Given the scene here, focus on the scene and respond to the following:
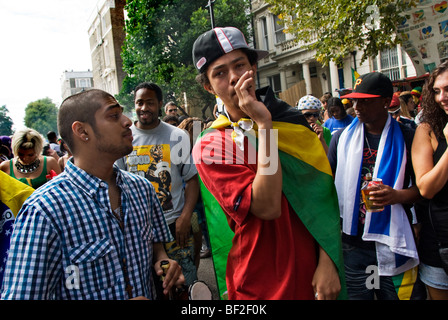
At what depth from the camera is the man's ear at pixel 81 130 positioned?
6.06 ft

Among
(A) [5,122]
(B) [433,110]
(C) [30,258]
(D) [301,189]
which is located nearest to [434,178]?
(B) [433,110]

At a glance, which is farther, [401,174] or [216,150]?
[401,174]

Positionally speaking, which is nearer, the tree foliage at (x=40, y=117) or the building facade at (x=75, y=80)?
the tree foliage at (x=40, y=117)

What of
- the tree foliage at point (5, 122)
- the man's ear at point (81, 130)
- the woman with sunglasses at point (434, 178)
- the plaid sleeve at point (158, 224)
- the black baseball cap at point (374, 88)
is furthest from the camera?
the tree foliage at point (5, 122)

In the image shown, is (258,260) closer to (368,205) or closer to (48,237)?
(48,237)

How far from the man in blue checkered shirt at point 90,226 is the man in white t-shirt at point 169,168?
4.40 feet

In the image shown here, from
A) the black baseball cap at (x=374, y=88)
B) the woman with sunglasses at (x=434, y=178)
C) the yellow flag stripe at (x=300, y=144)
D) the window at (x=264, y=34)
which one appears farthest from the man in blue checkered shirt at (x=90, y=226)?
the window at (x=264, y=34)

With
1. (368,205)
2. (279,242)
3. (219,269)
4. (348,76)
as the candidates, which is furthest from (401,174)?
(348,76)

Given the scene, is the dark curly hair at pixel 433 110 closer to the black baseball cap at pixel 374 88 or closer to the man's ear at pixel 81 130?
the black baseball cap at pixel 374 88

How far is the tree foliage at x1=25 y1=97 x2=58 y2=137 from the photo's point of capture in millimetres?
93000

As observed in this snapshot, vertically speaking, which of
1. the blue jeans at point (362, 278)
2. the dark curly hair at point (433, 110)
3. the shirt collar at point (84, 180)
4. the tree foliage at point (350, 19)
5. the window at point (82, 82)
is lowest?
the blue jeans at point (362, 278)

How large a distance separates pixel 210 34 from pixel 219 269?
4.07ft

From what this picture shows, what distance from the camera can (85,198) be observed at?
1.68m

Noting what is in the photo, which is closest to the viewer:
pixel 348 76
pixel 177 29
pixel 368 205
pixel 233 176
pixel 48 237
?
pixel 48 237
